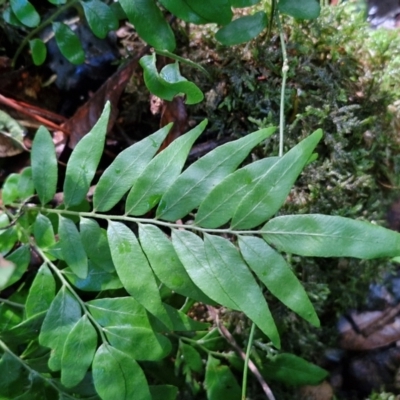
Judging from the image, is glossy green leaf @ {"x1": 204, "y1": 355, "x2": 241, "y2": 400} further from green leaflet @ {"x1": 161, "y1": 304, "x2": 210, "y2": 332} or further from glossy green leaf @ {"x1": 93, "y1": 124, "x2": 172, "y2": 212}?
glossy green leaf @ {"x1": 93, "y1": 124, "x2": 172, "y2": 212}

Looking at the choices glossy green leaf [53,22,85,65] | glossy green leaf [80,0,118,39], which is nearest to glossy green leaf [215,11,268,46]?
glossy green leaf [80,0,118,39]

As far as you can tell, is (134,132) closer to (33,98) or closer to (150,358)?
(33,98)

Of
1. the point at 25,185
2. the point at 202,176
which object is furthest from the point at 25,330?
the point at 202,176

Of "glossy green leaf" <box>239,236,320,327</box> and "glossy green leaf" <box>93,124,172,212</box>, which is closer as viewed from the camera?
"glossy green leaf" <box>239,236,320,327</box>

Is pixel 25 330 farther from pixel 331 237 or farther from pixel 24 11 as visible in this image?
pixel 24 11

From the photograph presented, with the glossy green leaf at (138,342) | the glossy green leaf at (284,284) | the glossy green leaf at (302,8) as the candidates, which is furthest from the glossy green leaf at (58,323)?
the glossy green leaf at (302,8)

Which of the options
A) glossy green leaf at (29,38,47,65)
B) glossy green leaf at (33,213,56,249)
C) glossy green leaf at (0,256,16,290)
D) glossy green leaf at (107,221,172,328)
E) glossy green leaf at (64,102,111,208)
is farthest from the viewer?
glossy green leaf at (29,38,47,65)
